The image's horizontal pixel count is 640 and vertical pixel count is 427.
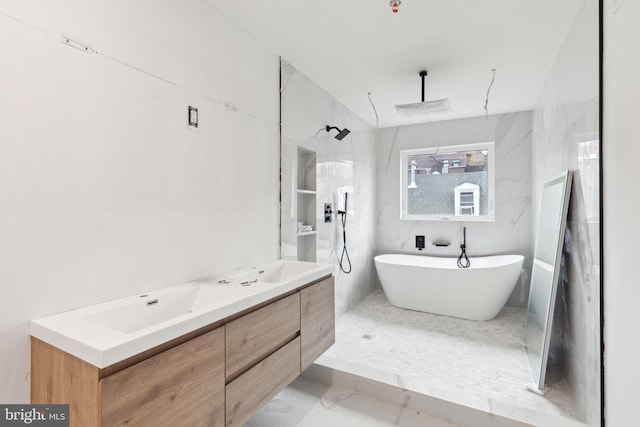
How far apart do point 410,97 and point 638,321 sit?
8.74ft

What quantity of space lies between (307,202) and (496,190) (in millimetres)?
2563

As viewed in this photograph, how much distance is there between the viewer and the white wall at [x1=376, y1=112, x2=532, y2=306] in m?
3.68

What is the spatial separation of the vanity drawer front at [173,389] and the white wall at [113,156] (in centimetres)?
47

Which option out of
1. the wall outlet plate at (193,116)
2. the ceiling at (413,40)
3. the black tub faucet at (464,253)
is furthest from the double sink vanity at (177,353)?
the black tub faucet at (464,253)

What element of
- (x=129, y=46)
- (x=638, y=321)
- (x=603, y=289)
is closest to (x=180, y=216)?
(x=129, y=46)

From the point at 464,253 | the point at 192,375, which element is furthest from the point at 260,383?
the point at 464,253

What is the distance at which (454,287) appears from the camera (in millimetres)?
3225

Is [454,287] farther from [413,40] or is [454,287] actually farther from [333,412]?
[413,40]

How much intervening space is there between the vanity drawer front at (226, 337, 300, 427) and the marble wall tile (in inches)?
58.8

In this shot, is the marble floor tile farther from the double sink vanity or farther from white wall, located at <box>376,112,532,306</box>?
white wall, located at <box>376,112,532,306</box>

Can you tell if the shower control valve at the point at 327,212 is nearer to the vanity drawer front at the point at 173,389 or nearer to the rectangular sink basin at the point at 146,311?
the rectangular sink basin at the point at 146,311

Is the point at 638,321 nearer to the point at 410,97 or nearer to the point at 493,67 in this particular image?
the point at 493,67

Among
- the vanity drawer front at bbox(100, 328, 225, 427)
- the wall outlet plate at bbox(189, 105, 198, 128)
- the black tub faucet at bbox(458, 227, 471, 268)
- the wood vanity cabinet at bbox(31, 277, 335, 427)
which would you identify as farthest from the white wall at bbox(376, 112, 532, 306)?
the vanity drawer front at bbox(100, 328, 225, 427)

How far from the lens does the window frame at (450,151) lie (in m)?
3.86
